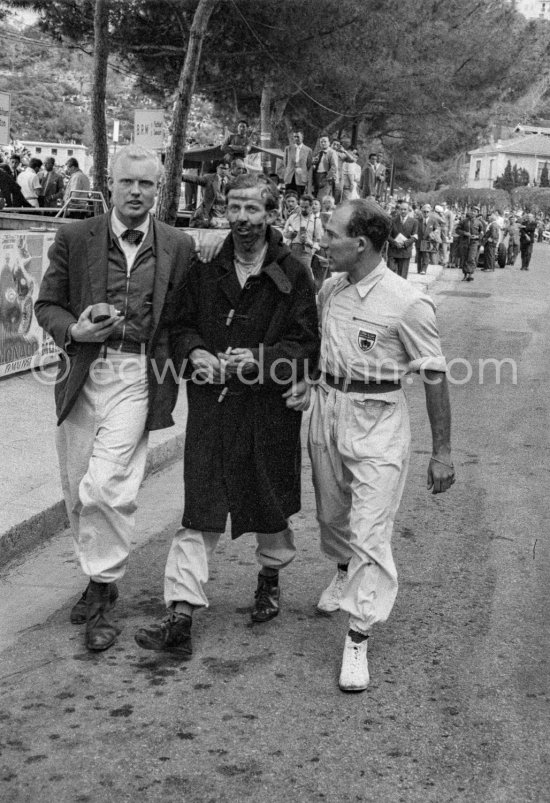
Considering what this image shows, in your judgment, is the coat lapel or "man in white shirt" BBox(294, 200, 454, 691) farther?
the coat lapel

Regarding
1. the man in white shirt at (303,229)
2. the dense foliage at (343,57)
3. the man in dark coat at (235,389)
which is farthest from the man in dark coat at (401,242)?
the man in dark coat at (235,389)

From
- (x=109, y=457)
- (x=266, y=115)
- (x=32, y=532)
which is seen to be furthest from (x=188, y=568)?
(x=266, y=115)

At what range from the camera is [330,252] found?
13.9ft

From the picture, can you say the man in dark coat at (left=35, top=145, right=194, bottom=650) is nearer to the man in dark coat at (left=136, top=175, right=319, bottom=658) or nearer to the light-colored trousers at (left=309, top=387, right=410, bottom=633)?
the man in dark coat at (left=136, top=175, right=319, bottom=658)

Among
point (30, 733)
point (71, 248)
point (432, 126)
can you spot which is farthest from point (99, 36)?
point (432, 126)

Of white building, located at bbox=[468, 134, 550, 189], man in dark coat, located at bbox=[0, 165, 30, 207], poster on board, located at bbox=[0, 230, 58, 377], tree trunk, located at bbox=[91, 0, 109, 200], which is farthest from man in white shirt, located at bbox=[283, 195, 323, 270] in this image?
white building, located at bbox=[468, 134, 550, 189]

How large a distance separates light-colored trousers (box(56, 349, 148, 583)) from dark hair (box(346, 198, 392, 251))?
39.4 inches

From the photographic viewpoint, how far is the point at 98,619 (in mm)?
4395

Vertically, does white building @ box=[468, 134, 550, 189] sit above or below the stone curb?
below

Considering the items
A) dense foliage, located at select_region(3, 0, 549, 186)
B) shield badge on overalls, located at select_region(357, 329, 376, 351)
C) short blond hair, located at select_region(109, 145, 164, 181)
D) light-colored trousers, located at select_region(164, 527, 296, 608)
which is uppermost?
dense foliage, located at select_region(3, 0, 549, 186)

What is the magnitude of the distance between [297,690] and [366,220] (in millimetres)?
1766

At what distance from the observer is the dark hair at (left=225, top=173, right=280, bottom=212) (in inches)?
166

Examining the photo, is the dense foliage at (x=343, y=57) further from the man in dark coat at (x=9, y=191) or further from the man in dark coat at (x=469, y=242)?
the man in dark coat at (x=9, y=191)

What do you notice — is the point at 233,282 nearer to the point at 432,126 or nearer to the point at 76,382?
the point at 76,382
